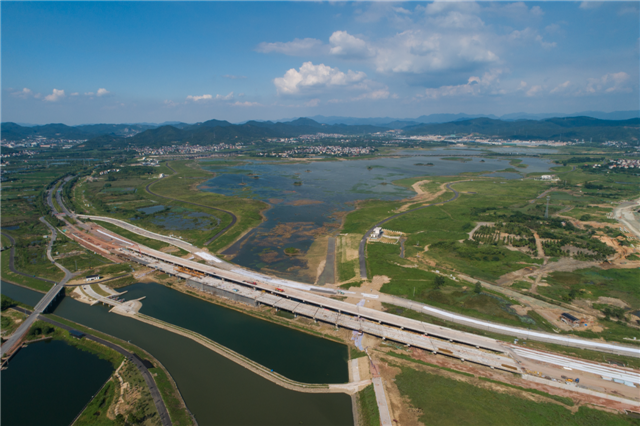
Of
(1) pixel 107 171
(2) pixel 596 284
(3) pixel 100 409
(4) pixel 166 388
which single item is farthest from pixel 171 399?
(1) pixel 107 171

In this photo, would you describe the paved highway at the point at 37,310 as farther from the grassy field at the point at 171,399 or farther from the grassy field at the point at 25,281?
the grassy field at the point at 171,399

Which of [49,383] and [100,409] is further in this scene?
[49,383]

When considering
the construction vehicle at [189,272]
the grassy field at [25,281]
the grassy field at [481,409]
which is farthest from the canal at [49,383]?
the grassy field at [481,409]

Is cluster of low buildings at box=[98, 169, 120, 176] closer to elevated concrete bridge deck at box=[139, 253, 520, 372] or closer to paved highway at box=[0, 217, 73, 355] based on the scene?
paved highway at box=[0, 217, 73, 355]

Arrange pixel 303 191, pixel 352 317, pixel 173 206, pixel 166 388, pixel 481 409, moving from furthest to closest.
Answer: pixel 303 191
pixel 173 206
pixel 352 317
pixel 166 388
pixel 481 409

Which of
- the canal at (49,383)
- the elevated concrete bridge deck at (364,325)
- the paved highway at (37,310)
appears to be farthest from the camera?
the paved highway at (37,310)

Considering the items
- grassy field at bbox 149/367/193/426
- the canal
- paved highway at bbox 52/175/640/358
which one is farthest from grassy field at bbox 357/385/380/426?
the canal

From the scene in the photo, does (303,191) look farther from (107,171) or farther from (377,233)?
(107,171)
